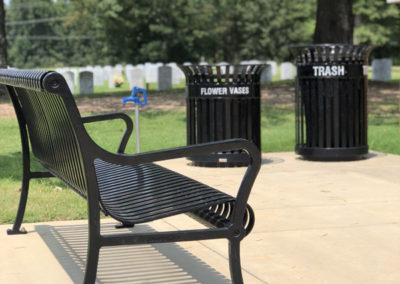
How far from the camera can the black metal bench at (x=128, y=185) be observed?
348 cm

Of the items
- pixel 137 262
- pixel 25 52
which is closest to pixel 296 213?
pixel 137 262

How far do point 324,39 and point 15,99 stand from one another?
14523 millimetres

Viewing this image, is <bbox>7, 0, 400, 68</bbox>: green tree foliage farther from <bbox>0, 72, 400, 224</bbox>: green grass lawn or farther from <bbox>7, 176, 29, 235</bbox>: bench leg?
<bbox>7, 176, 29, 235</bbox>: bench leg

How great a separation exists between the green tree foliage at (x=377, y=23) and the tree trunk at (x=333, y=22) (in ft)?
104

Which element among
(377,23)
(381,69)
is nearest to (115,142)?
(381,69)

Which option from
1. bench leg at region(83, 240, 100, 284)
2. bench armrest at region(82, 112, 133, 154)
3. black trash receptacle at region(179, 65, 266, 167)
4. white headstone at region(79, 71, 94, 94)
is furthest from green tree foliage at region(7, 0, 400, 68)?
bench leg at region(83, 240, 100, 284)

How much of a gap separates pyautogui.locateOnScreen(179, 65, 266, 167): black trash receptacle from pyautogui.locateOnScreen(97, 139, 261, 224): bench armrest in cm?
514

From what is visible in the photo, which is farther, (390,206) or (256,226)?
(390,206)

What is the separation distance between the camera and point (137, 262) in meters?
4.66

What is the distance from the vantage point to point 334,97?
9.09m

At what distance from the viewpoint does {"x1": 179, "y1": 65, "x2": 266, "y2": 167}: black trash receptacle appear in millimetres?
8883

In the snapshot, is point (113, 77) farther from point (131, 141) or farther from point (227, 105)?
point (227, 105)

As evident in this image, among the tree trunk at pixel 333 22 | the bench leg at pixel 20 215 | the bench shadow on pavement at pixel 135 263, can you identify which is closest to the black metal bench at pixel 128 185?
the bench shadow on pavement at pixel 135 263

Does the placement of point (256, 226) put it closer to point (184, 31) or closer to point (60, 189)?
point (60, 189)
